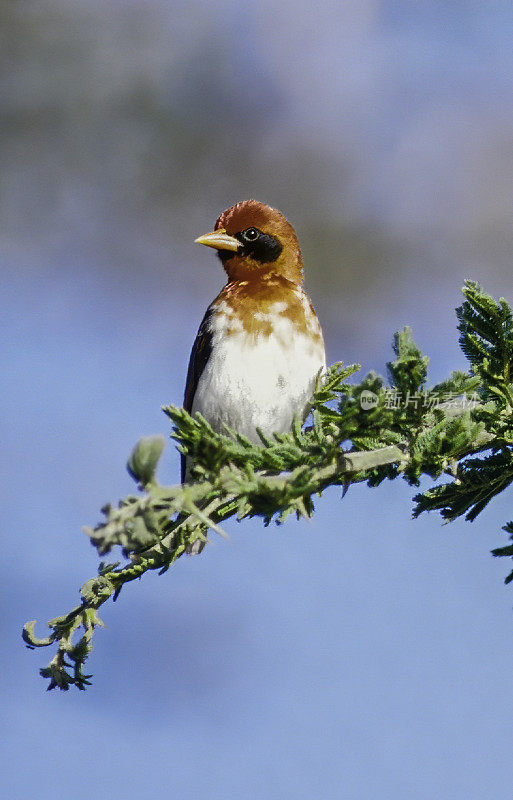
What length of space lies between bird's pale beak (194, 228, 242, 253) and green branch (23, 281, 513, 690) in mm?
1798

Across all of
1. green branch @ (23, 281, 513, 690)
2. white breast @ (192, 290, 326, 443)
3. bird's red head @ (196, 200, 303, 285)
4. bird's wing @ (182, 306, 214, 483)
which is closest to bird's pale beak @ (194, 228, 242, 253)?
bird's red head @ (196, 200, 303, 285)

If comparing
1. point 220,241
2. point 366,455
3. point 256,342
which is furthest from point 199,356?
point 366,455

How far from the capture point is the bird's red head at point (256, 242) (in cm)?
374

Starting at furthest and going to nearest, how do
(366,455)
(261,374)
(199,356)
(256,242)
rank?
(256,242) < (199,356) < (261,374) < (366,455)

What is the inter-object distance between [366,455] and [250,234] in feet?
7.22

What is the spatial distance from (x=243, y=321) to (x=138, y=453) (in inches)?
89.1

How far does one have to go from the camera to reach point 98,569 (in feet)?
7.18

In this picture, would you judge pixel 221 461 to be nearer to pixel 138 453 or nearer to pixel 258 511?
pixel 258 511

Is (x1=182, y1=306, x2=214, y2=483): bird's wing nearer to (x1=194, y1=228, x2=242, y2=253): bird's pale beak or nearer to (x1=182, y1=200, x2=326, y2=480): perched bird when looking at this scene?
(x1=182, y1=200, x2=326, y2=480): perched bird

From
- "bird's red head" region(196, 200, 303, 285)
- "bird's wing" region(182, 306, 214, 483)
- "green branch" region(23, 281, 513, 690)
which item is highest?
"bird's red head" region(196, 200, 303, 285)

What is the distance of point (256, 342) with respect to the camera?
3.41 meters

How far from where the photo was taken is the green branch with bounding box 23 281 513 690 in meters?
1.59

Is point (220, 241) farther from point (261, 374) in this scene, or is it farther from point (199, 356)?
point (261, 374)

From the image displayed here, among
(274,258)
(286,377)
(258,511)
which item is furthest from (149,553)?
(274,258)
